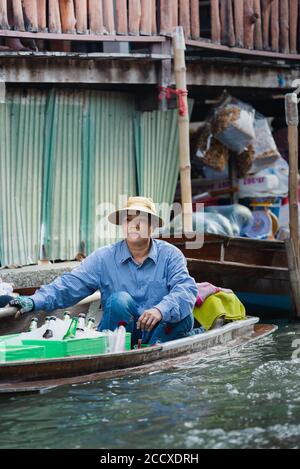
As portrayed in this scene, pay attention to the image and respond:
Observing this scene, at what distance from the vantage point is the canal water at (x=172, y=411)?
634cm

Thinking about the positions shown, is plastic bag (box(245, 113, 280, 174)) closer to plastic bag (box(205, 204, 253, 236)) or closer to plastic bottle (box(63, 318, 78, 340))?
plastic bag (box(205, 204, 253, 236))

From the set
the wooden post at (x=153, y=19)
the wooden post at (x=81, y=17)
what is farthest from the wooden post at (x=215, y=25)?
the wooden post at (x=81, y=17)

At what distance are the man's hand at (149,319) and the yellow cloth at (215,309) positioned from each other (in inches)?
59.3

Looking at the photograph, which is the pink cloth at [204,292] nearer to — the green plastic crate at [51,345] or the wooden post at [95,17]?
the green plastic crate at [51,345]

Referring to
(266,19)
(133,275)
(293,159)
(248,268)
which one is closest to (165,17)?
(266,19)

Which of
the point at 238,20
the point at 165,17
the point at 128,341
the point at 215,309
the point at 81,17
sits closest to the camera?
the point at 128,341

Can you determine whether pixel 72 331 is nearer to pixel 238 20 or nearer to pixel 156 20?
pixel 156 20

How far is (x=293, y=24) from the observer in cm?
1436

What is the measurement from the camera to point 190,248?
39.2 ft

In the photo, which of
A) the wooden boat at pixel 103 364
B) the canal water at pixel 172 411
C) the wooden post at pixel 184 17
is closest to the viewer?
the canal water at pixel 172 411

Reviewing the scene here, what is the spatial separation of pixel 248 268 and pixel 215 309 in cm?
293

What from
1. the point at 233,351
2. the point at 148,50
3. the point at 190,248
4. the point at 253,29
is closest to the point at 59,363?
the point at 233,351

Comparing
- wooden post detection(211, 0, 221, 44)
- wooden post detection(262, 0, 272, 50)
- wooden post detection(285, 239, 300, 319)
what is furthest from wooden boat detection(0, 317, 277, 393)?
wooden post detection(262, 0, 272, 50)

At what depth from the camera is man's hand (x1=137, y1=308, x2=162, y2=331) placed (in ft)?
26.4
